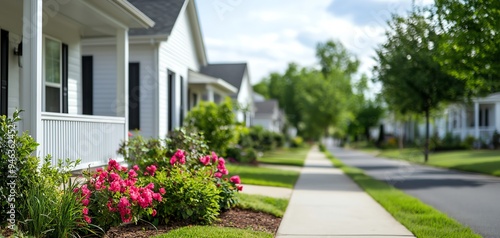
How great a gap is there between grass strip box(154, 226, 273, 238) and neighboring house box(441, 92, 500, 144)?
33.1m

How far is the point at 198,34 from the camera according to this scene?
1912 centimetres

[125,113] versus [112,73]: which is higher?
[112,73]

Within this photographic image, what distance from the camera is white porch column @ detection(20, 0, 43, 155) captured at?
7.06 meters

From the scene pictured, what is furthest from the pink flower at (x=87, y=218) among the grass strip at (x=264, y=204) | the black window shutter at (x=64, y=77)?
the black window shutter at (x=64, y=77)

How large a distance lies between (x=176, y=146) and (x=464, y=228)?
200 inches

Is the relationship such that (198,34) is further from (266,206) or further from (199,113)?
(266,206)

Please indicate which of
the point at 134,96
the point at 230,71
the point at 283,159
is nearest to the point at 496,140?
the point at 283,159

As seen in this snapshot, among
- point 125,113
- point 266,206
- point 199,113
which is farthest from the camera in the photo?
point 199,113

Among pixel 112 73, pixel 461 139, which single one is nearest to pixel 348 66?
pixel 461 139

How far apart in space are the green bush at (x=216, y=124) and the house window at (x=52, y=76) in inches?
200

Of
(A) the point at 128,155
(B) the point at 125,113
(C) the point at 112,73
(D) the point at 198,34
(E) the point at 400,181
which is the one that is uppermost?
(D) the point at 198,34

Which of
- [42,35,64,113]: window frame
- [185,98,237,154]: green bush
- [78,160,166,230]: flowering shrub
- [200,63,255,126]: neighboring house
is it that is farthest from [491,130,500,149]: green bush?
[78,160,166,230]: flowering shrub

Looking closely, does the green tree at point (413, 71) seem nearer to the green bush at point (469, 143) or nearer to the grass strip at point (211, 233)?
the green bush at point (469, 143)

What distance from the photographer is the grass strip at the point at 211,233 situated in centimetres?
636
